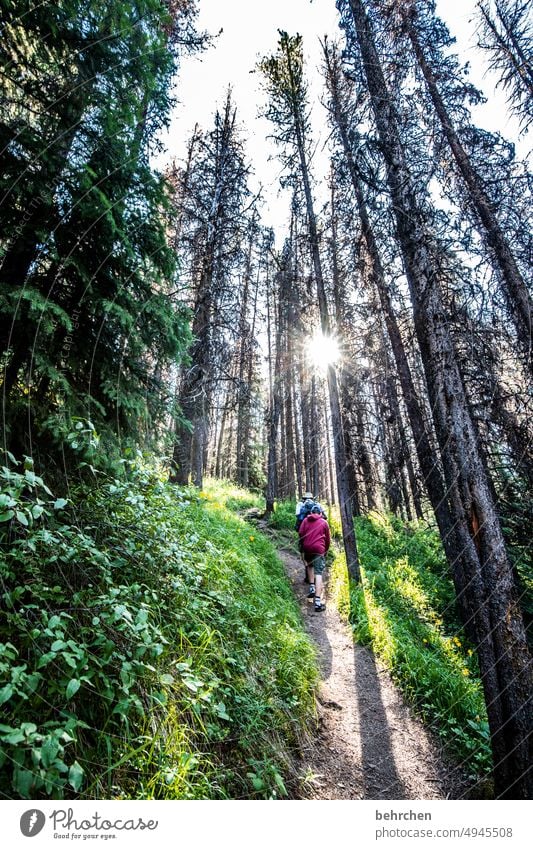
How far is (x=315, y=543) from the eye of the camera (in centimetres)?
786

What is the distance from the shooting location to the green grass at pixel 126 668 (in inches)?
72.1

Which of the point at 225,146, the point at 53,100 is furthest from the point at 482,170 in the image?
the point at 53,100

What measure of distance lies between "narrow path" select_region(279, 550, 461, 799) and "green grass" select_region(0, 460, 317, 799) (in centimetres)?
35

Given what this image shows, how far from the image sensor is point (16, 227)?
10.1ft

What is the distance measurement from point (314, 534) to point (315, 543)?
20cm

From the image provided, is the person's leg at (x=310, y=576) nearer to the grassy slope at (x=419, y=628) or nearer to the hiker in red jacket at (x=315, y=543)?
the hiker in red jacket at (x=315, y=543)

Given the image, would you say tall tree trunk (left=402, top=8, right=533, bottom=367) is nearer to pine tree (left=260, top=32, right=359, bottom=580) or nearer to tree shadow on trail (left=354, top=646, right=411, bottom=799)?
pine tree (left=260, top=32, right=359, bottom=580)

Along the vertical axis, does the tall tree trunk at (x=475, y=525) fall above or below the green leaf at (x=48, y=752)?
above

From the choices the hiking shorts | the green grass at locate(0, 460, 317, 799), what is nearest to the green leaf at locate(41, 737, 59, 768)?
the green grass at locate(0, 460, 317, 799)

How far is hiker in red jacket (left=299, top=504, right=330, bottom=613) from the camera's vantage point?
25.2ft

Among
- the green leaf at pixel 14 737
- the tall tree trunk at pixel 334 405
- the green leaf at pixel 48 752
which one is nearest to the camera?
the green leaf at pixel 14 737

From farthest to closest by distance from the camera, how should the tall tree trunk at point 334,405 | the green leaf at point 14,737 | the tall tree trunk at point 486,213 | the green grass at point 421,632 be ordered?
the tall tree trunk at point 334,405 → the tall tree trunk at point 486,213 → the green grass at point 421,632 → the green leaf at point 14,737

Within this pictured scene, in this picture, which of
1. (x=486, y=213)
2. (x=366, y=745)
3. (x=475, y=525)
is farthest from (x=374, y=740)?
(x=486, y=213)

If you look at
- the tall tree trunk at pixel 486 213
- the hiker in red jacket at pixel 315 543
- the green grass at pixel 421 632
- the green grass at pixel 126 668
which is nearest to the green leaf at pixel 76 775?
the green grass at pixel 126 668
